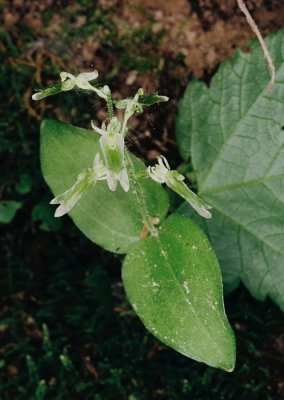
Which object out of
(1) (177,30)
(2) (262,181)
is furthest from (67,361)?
(1) (177,30)

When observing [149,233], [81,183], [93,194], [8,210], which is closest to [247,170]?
[149,233]

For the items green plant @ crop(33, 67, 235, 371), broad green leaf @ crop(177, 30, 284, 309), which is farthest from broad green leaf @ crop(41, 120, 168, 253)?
broad green leaf @ crop(177, 30, 284, 309)

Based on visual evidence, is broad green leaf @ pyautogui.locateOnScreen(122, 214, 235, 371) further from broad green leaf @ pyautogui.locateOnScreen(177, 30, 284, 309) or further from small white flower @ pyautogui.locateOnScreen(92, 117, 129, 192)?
small white flower @ pyautogui.locateOnScreen(92, 117, 129, 192)

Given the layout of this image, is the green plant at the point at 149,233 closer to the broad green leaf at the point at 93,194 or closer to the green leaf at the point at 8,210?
the broad green leaf at the point at 93,194

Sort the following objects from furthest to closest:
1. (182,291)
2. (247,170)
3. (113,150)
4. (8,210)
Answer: (8,210)
(247,170)
(182,291)
(113,150)

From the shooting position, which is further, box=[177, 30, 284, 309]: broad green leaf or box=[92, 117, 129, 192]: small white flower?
box=[177, 30, 284, 309]: broad green leaf

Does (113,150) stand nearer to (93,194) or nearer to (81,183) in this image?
(81,183)

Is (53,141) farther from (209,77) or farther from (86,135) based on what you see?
(209,77)
